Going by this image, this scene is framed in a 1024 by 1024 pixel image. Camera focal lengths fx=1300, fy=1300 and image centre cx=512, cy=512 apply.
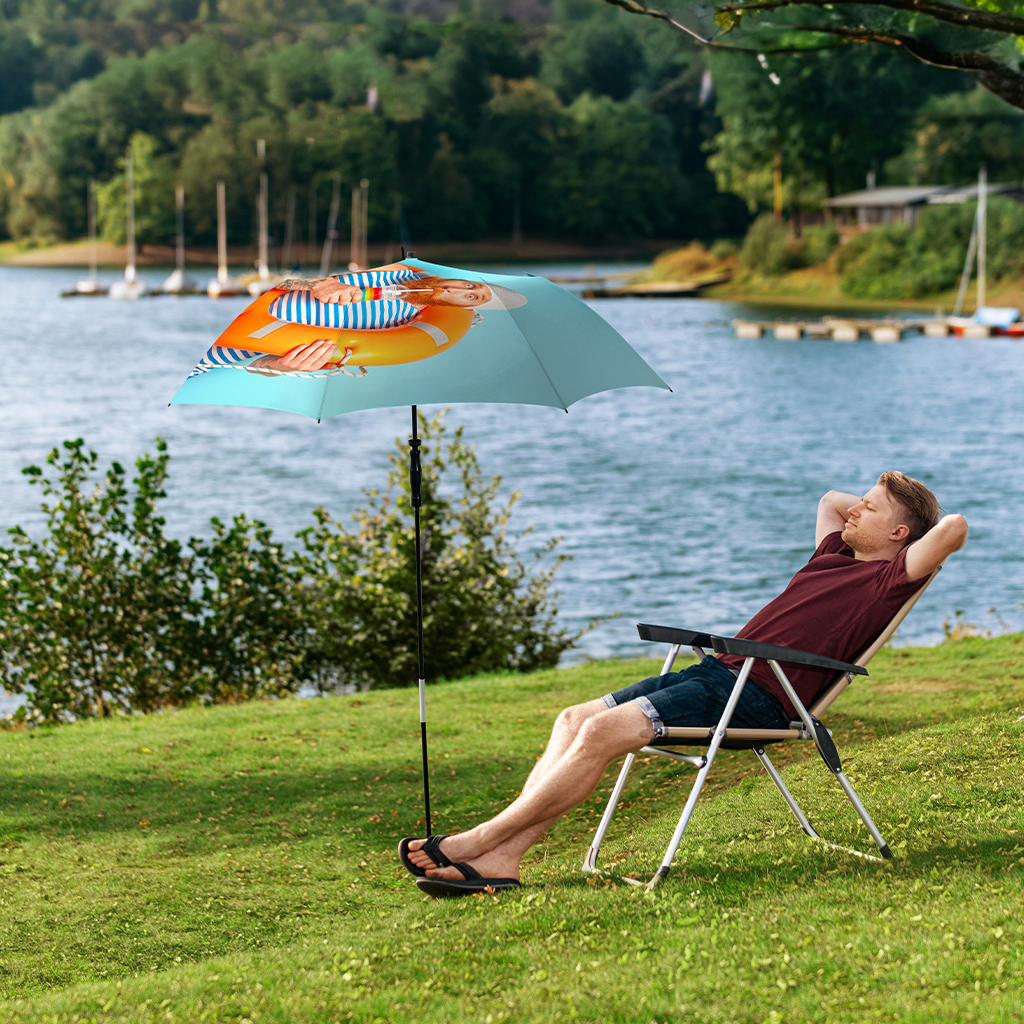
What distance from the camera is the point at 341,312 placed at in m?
4.50

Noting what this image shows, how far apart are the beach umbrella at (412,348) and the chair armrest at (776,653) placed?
91 cm

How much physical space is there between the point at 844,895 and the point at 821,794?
4.36ft

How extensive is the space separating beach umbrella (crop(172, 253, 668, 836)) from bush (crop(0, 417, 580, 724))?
14.7 ft

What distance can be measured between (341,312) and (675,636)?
1.60 m

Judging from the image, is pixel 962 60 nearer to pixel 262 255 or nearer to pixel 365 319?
pixel 365 319

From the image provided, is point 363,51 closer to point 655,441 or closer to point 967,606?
point 655,441

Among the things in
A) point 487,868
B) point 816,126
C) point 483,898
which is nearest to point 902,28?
point 487,868

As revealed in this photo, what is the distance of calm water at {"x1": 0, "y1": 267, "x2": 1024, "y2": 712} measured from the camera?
1758 cm

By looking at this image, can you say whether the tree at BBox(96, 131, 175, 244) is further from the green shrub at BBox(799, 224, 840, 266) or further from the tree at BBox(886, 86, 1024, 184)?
the tree at BBox(886, 86, 1024, 184)

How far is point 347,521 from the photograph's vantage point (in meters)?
20.7

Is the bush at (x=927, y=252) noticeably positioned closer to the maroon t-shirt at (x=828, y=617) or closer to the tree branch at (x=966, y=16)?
the tree branch at (x=966, y=16)

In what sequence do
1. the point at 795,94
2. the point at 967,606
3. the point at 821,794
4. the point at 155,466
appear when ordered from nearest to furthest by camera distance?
the point at 821,794 < the point at 155,466 < the point at 967,606 < the point at 795,94

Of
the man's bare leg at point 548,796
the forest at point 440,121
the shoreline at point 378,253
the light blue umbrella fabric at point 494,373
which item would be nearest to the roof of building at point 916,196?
the forest at point 440,121

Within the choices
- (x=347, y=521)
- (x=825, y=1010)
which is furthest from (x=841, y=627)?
(x=347, y=521)
